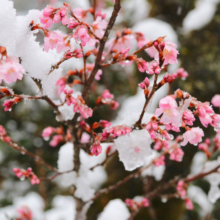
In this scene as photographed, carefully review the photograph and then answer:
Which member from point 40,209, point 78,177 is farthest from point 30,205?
point 78,177

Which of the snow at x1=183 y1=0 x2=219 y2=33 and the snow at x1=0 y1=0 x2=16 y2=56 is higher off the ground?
the snow at x1=183 y1=0 x2=219 y2=33

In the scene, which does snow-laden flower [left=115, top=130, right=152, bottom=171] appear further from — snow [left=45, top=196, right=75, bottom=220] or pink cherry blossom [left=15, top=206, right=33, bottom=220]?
pink cherry blossom [left=15, top=206, right=33, bottom=220]

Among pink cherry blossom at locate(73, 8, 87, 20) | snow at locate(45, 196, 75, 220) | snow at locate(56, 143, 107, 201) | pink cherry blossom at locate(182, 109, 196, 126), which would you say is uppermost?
pink cherry blossom at locate(73, 8, 87, 20)

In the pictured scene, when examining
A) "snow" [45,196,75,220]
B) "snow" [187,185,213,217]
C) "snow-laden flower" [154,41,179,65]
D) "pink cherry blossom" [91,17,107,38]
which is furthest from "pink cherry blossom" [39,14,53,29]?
"snow" [187,185,213,217]

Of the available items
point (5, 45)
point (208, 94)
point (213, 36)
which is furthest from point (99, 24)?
point (213, 36)

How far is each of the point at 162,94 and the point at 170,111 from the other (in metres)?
1.23

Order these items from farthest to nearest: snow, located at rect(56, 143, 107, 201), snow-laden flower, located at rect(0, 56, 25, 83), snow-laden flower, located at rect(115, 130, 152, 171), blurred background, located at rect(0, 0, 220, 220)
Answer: blurred background, located at rect(0, 0, 220, 220) < snow, located at rect(56, 143, 107, 201) < snow-laden flower, located at rect(115, 130, 152, 171) < snow-laden flower, located at rect(0, 56, 25, 83)

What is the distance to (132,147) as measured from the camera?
0.86 metres

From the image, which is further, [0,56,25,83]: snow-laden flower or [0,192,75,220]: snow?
[0,192,75,220]: snow

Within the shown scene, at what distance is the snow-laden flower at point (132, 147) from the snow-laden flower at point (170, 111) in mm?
222

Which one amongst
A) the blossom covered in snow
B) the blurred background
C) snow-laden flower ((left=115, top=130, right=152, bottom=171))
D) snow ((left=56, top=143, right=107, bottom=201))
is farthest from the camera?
the blurred background

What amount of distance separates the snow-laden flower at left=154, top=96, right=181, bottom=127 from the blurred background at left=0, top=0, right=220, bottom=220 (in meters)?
1.03

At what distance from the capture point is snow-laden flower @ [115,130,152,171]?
845 millimetres

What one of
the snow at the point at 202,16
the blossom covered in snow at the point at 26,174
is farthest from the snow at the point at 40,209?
the snow at the point at 202,16
